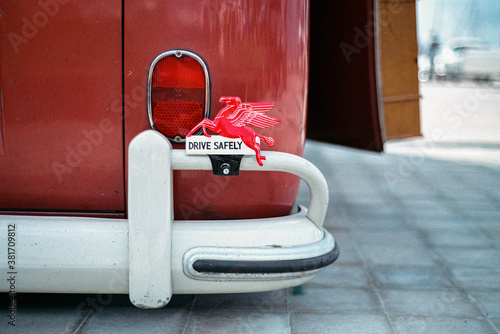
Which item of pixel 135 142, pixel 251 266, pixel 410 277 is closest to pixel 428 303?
pixel 410 277

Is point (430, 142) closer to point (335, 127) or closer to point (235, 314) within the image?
point (335, 127)

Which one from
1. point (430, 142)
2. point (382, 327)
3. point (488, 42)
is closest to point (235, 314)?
point (382, 327)

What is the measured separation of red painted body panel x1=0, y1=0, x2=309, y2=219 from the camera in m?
1.68

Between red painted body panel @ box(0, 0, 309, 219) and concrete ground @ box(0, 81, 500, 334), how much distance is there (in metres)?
0.49

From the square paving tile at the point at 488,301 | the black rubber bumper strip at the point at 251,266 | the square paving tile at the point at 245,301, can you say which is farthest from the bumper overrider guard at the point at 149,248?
the square paving tile at the point at 488,301

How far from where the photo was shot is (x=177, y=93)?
1.69 m

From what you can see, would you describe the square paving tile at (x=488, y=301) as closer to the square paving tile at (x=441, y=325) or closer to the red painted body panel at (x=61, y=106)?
the square paving tile at (x=441, y=325)

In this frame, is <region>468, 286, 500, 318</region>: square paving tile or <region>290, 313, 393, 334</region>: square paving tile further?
<region>468, 286, 500, 318</region>: square paving tile

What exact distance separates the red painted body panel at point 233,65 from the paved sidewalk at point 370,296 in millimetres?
492

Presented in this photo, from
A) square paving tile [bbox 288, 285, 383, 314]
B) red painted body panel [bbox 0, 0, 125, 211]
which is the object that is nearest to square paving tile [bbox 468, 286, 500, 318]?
square paving tile [bbox 288, 285, 383, 314]

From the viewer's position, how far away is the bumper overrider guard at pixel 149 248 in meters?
1.69

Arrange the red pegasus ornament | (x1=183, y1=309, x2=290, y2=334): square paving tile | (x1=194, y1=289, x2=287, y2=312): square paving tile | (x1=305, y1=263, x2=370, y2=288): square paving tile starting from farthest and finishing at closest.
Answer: (x1=305, y1=263, x2=370, y2=288): square paving tile → (x1=194, y1=289, x2=287, y2=312): square paving tile → (x1=183, y1=309, x2=290, y2=334): square paving tile → the red pegasus ornament

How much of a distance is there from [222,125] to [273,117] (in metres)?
0.24

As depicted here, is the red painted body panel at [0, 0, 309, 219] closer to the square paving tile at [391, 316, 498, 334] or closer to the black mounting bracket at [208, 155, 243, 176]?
the black mounting bracket at [208, 155, 243, 176]
